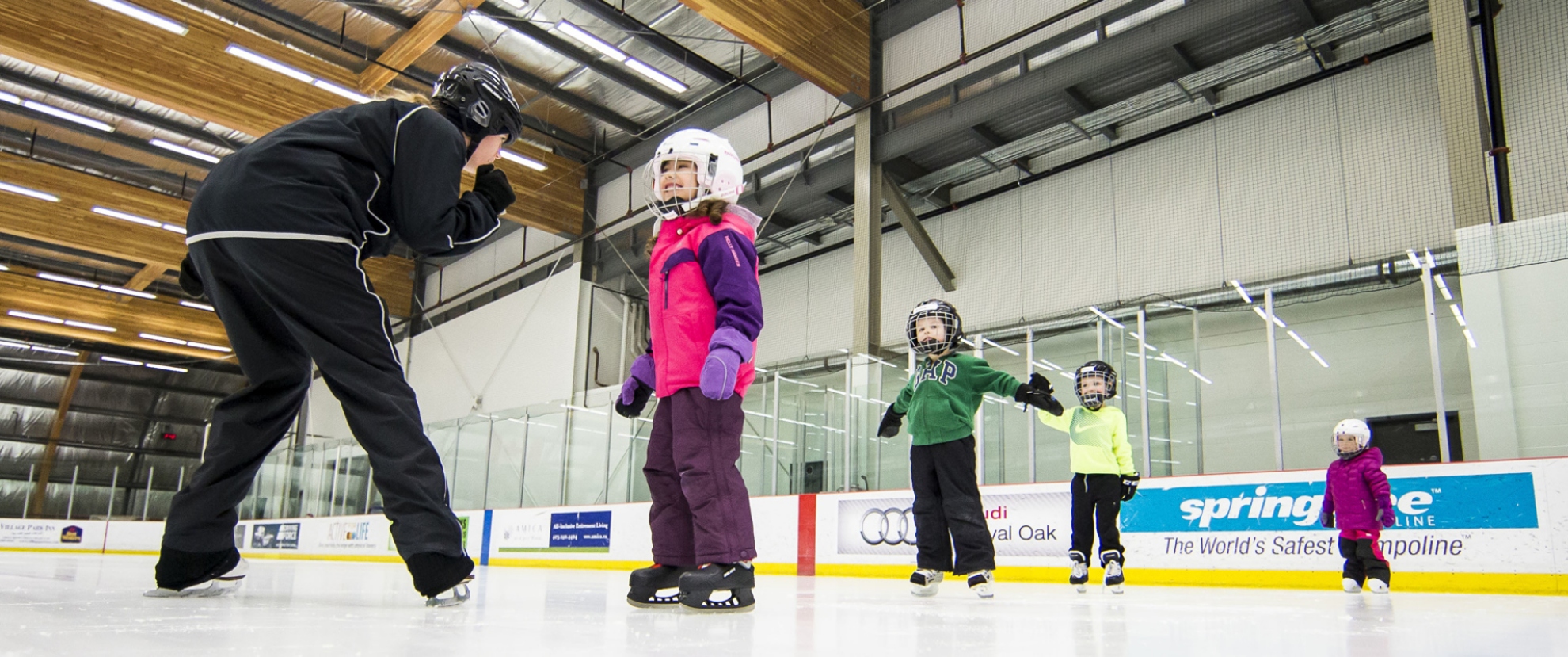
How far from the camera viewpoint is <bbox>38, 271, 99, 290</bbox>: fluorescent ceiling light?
20.5 m

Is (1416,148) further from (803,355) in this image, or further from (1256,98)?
(803,355)

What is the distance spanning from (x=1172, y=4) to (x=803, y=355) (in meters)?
7.45

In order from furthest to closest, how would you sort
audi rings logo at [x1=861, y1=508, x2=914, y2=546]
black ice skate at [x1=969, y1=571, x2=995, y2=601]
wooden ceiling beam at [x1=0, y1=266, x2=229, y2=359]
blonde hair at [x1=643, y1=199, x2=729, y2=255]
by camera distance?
wooden ceiling beam at [x1=0, y1=266, x2=229, y2=359] < audi rings logo at [x1=861, y1=508, x2=914, y2=546] < black ice skate at [x1=969, y1=571, x2=995, y2=601] < blonde hair at [x1=643, y1=199, x2=729, y2=255]

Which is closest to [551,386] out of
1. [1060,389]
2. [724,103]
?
[724,103]

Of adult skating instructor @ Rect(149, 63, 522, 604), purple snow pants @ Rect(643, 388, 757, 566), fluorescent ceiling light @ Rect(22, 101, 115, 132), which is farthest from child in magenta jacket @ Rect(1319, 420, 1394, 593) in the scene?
fluorescent ceiling light @ Rect(22, 101, 115, 132)

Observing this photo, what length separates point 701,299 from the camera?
293cm

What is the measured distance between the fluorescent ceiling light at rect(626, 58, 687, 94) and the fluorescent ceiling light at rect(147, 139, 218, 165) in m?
7.68

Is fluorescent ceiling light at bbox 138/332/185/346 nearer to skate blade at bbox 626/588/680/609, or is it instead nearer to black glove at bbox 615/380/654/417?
black glove at bbox 615/380/654/417

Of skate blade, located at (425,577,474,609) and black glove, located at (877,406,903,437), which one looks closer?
skate blade, located at (425,577,474,609)

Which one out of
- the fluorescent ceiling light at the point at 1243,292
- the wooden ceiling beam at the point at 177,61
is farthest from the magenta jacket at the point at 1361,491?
the wooden ceiling beam at the point at 177,61

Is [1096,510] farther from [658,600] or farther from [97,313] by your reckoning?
[97,313]

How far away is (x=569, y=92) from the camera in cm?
1452

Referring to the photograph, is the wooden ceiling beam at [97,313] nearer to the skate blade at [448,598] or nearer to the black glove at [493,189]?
the black glove at [493,189]

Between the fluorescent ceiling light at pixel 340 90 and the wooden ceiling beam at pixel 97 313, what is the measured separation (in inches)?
497
